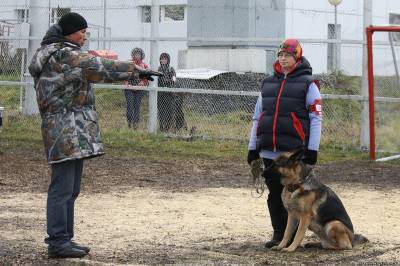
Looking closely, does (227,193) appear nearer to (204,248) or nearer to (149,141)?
(204,248)

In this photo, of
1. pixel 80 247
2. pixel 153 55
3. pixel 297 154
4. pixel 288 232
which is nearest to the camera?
pixel 80 247

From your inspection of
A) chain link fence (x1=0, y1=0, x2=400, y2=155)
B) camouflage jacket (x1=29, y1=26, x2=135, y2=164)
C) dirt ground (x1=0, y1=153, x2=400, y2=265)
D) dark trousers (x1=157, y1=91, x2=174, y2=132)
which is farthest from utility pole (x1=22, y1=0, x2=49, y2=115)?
camouflage jacket (x1=29, y1=26, x2=135, y2=164)

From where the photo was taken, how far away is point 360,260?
23.1ft

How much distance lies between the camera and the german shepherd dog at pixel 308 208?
285 inches

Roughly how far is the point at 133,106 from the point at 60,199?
10.4 meters

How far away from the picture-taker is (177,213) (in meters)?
9.36

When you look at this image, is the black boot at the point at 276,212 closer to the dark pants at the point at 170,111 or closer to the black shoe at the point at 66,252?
the black shoe at the point at 66,252

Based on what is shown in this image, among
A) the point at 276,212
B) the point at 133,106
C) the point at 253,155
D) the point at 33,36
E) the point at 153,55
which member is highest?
the point at 33,36

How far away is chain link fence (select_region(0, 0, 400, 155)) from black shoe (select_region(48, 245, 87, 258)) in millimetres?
8111

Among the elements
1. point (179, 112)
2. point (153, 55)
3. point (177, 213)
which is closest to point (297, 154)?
point (177, 213)

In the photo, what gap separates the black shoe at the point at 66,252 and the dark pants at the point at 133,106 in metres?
10.2

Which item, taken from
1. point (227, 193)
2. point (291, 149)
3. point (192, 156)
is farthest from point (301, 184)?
point (192, 156)

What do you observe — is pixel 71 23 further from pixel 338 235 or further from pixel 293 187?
pixel 338 235

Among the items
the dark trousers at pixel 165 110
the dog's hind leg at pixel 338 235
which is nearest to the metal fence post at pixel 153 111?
the dark trousers at pixel 165 110
